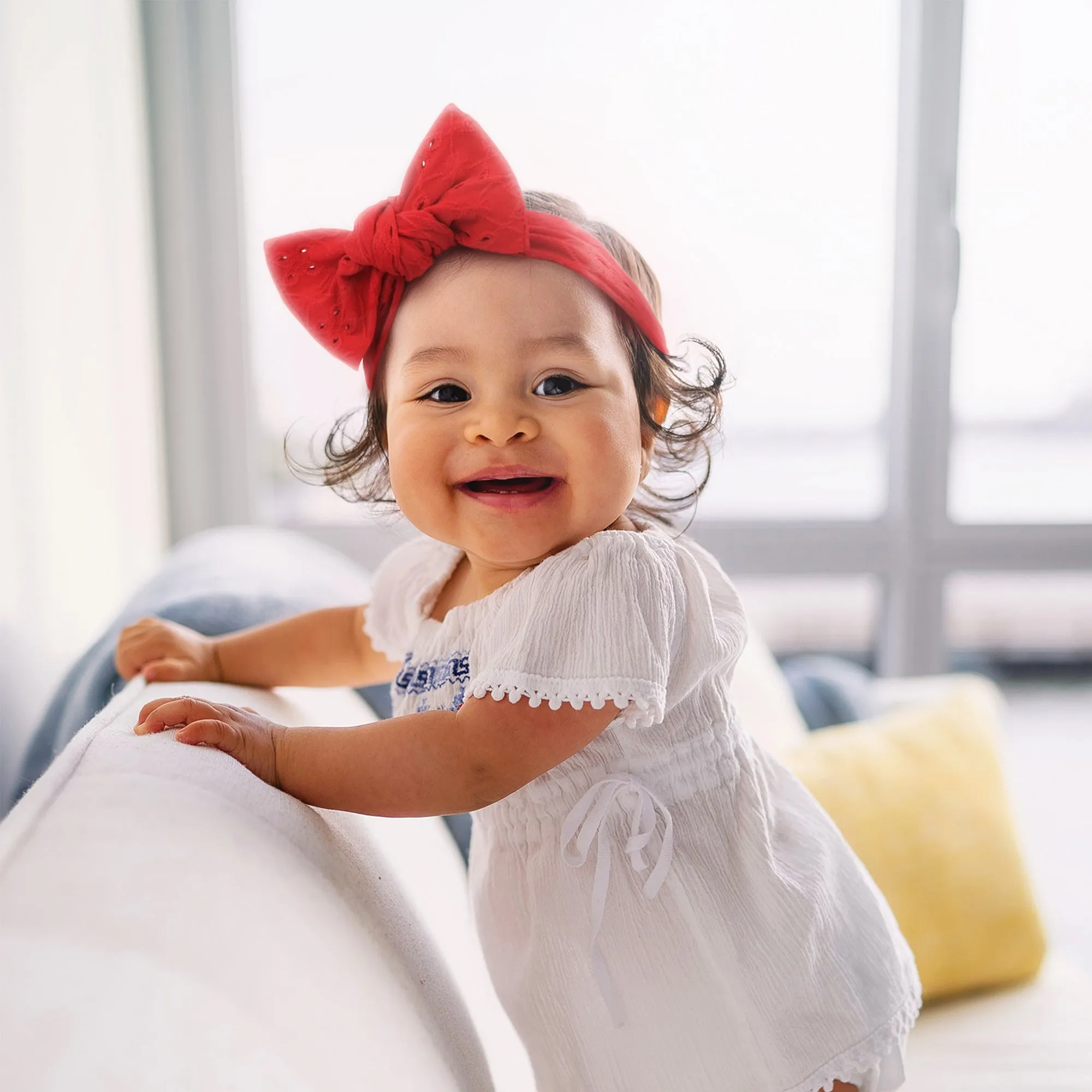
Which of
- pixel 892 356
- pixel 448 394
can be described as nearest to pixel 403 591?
pixel 448 394

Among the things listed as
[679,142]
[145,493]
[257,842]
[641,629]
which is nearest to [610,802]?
[641,629]

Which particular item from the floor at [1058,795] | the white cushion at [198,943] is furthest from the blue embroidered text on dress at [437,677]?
the floor at [1058,795]

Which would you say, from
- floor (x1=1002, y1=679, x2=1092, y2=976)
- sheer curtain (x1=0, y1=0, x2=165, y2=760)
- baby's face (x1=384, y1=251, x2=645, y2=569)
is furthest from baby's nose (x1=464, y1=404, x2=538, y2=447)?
floor (x1=1002, y1=679, x2=1092, y2=976)

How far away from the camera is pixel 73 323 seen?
1.44 m

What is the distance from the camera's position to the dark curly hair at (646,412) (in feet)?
2.71

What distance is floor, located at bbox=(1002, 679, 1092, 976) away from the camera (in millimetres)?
1730

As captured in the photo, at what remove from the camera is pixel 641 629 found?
714 millimetres

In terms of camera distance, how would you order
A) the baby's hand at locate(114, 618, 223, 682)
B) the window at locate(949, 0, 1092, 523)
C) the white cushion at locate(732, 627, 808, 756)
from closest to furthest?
the baby's hand at locate(114, 618, 223, 682), the white cushion at locate(732, 627, 808, 756), the window at locate(949, 0, 1092, 523)

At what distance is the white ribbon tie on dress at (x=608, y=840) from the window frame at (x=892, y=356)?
1309mm

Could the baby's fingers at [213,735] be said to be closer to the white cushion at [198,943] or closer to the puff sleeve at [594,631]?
the white cushion at [198,943]

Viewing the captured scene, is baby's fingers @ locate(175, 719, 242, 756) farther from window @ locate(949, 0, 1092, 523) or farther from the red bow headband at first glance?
window @ locate(949, 0, 1092, 523)

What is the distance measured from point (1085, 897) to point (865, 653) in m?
0.92

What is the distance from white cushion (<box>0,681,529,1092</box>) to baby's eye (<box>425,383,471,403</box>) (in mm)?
292

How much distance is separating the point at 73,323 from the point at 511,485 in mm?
932
